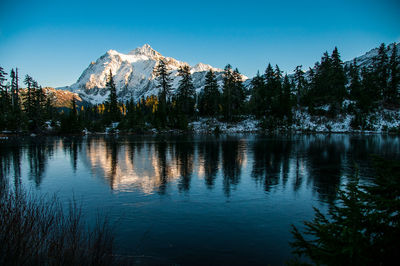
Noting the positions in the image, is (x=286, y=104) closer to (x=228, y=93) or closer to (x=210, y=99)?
(x=228, y=93)

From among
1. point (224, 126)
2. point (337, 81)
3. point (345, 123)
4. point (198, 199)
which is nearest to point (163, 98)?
point (224, 126)

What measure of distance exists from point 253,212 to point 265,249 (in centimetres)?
344

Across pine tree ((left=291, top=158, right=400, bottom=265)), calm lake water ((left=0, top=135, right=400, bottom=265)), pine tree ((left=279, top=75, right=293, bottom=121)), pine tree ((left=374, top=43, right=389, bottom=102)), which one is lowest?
calm lake water ((left=0, top=135, right=400, bottom=265))

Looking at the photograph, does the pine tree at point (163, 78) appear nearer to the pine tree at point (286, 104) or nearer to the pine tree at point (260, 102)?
the pine tree at point (260, 102)

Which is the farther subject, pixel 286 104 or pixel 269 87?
pixel 269 87

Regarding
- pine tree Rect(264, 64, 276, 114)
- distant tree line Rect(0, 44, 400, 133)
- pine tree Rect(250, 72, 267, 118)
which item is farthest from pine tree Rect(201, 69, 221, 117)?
pine tree Rect(264, 64, 276, 114)

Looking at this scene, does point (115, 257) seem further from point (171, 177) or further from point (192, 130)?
point (192, 130)

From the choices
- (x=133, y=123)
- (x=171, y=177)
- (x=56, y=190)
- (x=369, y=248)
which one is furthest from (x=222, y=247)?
(x=133, y=123)

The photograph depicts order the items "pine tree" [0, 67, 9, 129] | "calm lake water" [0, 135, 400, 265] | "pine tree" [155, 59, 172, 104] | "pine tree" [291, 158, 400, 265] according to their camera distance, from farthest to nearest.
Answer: "pine tree" [155, 59, 172, 104], "pine tree" [0, 67, 9, 129], "calm lake water" [0, 135, 400, 265], "pine tree" [291, 158, 400, 265]

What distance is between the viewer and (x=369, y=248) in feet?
12.3

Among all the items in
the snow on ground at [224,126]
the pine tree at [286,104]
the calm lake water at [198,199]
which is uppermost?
the pine tree at [286,104]

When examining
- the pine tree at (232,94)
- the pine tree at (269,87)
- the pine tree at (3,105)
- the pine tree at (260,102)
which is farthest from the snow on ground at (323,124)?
the pine tree at (3,105)

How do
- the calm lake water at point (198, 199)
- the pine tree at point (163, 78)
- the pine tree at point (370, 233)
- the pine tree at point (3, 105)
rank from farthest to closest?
the pine tree at point (163, 78), the pine tree at point (3, 105), the calm lake water at point (198, 199), the pine tree at point (370, 233)

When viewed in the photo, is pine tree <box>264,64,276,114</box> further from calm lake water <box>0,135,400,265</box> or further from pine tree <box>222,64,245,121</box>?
calm lake water <box>0,135,400,265</box>
